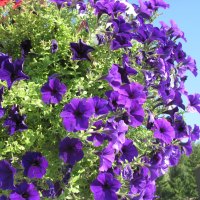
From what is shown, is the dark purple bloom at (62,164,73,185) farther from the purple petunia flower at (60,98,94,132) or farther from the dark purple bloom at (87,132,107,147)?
the purple petunia flower at (60,98,94,132)

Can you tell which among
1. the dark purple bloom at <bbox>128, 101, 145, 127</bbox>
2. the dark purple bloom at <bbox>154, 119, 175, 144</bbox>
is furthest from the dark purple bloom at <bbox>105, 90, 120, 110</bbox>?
the dark purple bloom at <bbox>154, 119, 175, 144</bbox>

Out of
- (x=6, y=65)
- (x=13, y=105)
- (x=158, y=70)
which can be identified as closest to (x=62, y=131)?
(x=13, y=105)

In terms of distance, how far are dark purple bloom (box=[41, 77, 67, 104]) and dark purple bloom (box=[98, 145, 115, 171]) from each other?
1.86 ft

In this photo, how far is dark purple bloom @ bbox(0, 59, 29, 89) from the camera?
3492 millimetres

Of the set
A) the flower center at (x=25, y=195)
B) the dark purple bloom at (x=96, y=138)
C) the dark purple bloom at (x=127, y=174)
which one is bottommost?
the flower center at (x=25, y=195)

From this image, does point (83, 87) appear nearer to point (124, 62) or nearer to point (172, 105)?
point (124, 62)

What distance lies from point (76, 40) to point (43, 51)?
31 centimetres

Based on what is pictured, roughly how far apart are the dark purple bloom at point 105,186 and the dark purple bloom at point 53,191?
28 cm

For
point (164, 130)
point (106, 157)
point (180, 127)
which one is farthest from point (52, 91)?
point (180, 127)

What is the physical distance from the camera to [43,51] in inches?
159

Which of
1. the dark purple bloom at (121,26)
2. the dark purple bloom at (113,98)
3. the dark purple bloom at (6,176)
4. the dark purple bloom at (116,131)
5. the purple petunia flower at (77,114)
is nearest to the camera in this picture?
the purple petunia flower at (77,114)

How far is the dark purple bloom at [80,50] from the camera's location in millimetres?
3799

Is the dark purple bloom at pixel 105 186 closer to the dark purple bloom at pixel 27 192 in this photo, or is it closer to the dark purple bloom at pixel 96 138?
the dark purple bloom at pixel 96 138

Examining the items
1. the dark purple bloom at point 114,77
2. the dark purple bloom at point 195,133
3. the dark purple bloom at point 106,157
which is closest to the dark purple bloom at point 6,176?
the dark purple bloom at point 106,157
